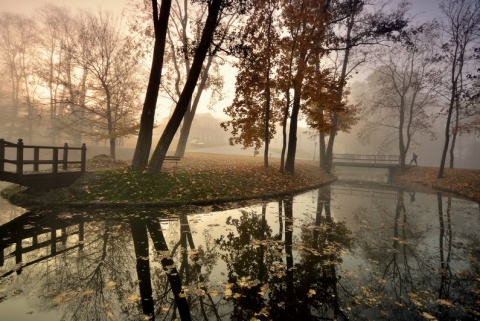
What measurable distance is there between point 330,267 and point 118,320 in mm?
→ 3975

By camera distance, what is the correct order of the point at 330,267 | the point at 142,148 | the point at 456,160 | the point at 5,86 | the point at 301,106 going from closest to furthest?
the point at 330,267
the point at 142,148
the point at 301,106
the point at 5,86
the point at 456,160

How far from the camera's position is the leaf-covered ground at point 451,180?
16453 millimetres

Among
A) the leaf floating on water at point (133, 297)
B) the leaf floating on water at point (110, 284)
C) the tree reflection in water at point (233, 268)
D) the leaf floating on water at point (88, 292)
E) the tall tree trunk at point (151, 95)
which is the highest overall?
the tall tree trunk at point (151, 95)

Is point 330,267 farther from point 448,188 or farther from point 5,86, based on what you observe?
point 5,86

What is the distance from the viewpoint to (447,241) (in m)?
7.36

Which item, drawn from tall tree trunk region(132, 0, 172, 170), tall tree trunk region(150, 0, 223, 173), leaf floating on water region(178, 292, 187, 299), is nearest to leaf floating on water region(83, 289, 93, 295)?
leaf floating on water region(178, 292, 187, 299)

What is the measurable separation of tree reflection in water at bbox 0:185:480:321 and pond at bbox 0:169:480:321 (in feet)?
0.08

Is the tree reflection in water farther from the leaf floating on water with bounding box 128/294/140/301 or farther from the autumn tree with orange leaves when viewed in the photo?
the autumn tree with orange leaves

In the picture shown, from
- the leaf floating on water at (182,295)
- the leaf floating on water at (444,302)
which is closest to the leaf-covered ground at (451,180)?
the leaf floating on water at (444,302)

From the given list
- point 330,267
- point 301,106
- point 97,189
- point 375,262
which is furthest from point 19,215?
point 301,106

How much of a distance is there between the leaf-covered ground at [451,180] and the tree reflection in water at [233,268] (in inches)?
403

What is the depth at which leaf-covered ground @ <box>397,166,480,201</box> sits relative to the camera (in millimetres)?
16453

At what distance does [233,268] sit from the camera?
16.7 ft

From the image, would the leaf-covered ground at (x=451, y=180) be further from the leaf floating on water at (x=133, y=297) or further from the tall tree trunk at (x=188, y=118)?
the tall tree trunk at (x=188, y=118)
